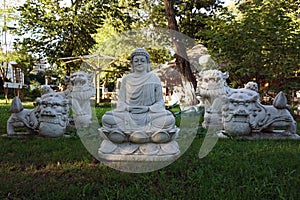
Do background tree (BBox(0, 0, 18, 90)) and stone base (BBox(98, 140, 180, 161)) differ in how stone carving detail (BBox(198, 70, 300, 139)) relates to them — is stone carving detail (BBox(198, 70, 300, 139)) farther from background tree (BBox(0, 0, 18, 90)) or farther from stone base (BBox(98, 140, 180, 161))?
background tree (BBox(0, 0, 18, 90))

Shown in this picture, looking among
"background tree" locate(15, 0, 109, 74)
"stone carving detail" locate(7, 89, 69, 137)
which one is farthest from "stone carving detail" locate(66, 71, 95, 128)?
"background tree" locate(15, 0, 109, 74)

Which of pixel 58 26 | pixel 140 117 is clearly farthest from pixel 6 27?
pixel 140 117

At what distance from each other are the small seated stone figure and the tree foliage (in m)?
3.01

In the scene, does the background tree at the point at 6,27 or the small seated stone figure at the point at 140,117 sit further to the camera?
the background tree at the point at 6,27

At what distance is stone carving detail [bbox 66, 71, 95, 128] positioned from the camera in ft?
16.5

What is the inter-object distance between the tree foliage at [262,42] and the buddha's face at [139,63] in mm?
2972

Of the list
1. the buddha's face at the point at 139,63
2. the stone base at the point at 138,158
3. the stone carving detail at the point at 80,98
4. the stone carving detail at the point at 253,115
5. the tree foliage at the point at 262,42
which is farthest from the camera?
the tree foliage at the point at 262,42

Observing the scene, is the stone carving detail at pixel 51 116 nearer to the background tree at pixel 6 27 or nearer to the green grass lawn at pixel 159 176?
the green grass lawn at pixel 159 176

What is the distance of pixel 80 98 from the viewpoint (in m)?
5.05

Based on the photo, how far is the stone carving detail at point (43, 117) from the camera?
4438mm

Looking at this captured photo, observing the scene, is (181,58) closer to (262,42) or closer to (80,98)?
(262,42)

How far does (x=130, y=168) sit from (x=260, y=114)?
2521mm

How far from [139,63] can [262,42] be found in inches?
135

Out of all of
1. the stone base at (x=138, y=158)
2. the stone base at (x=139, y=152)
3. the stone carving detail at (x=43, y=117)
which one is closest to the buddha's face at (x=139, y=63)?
the stone base at (x=139, y=152)
